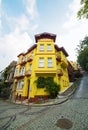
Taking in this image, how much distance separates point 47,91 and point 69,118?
13.5m

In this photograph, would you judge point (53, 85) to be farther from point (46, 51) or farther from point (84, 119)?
point (84, 119)

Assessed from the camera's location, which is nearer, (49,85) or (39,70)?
(49,85)

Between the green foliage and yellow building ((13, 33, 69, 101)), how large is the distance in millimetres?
753

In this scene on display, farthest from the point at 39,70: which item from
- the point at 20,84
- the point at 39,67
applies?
the point at 20,84

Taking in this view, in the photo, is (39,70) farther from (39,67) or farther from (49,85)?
(49,85)

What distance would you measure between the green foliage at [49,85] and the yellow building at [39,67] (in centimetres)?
75

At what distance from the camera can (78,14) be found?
759cm

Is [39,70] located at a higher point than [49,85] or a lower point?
higher

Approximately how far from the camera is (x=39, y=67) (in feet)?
86.2

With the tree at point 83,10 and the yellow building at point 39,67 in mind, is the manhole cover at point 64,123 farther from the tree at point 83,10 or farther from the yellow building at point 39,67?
the yellow building at point 39,67

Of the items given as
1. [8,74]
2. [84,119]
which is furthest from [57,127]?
[8,74]

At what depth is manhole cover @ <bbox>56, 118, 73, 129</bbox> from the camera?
365 inches

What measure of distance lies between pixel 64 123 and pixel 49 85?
1434 centimetres

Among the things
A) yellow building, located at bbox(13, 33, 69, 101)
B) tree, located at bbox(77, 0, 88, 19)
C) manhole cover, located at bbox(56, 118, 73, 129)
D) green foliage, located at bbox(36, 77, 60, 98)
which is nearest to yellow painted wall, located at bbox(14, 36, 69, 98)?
yellow building, located at bbox(13, 33, 69, 101)
